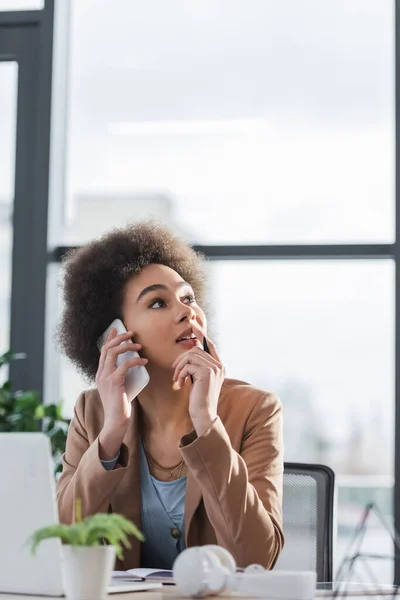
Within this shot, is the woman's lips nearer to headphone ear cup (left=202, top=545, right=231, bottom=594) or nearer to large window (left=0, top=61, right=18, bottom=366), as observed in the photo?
headphone ear cup (left=202, top=545, right=231, bottom=594)

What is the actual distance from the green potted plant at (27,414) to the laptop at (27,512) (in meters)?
1.64

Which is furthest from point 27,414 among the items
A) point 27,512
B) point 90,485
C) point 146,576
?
point 27,512

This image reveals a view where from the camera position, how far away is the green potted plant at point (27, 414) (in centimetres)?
299

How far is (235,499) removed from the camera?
174cm

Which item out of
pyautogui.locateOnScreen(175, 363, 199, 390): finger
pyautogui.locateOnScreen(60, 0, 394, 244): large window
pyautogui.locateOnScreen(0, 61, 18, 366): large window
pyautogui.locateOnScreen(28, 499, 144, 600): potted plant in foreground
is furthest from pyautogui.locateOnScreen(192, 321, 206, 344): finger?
pyautogui.locateOnScreen(0, 61, 18, 366): large window

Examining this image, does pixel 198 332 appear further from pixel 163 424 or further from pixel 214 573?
pixel 214 573

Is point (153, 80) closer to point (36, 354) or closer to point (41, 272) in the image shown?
point (41, 272)

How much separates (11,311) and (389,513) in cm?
161

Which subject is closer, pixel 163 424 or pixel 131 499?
pixel 131 499

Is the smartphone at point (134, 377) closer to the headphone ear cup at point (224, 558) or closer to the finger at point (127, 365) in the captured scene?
the finger at point (127, 365)

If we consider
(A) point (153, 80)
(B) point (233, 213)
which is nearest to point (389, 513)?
(B) point (233, 213)

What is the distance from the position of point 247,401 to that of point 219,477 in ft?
1.05

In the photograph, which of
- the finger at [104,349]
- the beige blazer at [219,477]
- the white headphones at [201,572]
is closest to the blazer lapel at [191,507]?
the beige blazer at [219,477]

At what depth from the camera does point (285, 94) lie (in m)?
3.37
